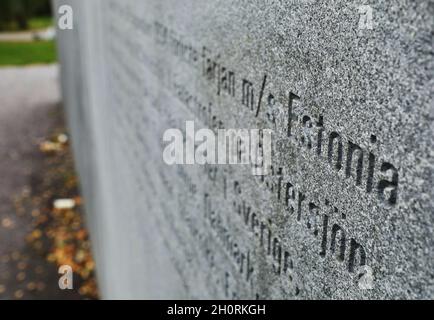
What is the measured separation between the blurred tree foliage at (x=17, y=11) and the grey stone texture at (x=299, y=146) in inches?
1431

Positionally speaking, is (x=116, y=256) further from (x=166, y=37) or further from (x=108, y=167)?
(x=166, y=37)

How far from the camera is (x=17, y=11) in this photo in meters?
37.2

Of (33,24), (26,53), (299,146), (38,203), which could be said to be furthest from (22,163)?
(33,24)

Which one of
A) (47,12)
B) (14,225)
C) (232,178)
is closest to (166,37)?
(232,178)

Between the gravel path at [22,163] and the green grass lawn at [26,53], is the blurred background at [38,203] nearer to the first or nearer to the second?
the gravel path at [22,163]

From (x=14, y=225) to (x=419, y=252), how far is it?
7828mm

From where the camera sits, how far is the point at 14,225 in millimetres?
8094

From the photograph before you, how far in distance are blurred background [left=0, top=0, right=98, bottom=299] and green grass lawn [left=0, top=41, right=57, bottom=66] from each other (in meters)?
6.45

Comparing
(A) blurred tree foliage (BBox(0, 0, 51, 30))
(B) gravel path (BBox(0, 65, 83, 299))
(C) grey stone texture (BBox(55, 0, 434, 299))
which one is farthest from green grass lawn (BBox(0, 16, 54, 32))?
(C) grey stone texture (BBox(55, 0, 434, 299))

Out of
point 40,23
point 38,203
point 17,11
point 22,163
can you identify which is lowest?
point 40,23

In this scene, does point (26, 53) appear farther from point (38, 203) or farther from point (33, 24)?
point (38, 203)

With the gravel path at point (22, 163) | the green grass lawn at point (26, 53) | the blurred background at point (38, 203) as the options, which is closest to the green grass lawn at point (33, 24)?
the green grass lawn at point (26, 53)

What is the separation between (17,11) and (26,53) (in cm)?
1040

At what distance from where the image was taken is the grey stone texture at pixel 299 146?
979mm
